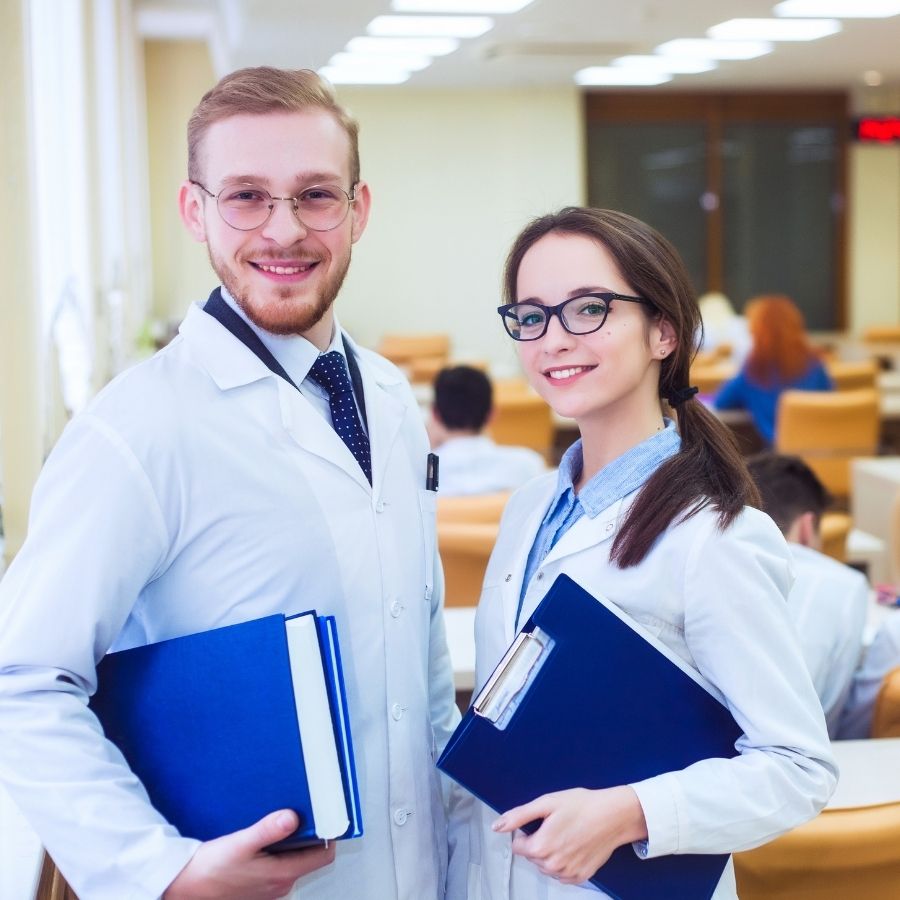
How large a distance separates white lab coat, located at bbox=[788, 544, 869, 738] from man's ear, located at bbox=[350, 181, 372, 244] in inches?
50.1

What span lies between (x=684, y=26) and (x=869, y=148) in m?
5.21

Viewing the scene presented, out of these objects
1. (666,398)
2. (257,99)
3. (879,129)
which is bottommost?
(666,398)

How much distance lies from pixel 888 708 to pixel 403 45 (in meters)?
7.80

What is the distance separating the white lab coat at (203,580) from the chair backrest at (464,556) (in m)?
1.74

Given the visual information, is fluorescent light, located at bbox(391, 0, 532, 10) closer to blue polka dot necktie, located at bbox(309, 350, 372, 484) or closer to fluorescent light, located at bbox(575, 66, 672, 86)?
fluorescent light, located at bbox(575, 66, 672, 86)

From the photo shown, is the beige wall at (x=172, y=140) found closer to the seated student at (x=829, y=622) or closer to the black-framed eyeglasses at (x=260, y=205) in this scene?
the seated student at (x=829, y=622)

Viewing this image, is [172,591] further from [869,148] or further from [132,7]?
[869,148]

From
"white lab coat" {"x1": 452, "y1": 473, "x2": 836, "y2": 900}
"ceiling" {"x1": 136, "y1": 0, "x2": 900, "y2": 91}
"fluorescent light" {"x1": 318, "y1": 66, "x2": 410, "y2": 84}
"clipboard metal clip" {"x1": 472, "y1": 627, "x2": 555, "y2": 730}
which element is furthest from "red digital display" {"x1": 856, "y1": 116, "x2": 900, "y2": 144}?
"clipboard metal clip" {"x1": 472, "y1": 627, "x2": 555, "y2": 730}

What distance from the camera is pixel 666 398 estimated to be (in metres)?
1.54

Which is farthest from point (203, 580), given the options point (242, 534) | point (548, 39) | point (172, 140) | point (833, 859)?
point (172, 140)

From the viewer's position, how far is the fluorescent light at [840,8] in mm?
7617

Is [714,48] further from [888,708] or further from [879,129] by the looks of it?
[888,708]

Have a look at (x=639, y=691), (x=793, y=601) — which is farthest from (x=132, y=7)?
(x=639, y=691)

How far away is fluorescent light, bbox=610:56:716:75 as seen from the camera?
10.0 metres
